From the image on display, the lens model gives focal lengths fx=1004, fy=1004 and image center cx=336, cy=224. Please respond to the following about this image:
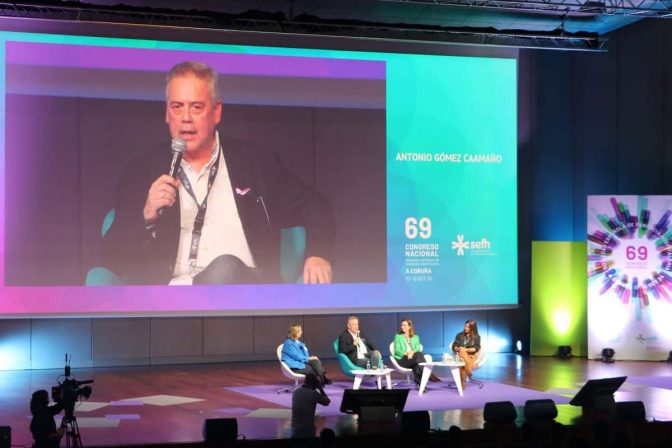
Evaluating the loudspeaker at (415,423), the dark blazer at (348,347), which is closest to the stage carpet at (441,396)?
the dark blazer at (348,347)

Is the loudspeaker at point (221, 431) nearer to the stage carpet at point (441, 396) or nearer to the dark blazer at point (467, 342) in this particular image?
the stage carpet at point (441, 396)

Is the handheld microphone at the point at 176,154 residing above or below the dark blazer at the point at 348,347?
above

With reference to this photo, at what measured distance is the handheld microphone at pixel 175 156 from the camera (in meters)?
12.9

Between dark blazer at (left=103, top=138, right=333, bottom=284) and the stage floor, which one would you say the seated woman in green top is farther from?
dark blazer at (left=103, top=138, right=333, bottom=284)

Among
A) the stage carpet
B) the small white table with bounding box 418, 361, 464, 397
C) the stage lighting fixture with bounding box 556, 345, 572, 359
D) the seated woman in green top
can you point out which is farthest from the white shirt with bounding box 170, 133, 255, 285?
the stage lighting fixture with bounding box 556, 345, 572, 359

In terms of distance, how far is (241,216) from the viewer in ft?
43.2

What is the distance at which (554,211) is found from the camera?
51.8ft

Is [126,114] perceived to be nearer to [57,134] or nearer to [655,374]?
[57,134]

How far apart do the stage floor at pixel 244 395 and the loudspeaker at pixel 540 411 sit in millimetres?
426

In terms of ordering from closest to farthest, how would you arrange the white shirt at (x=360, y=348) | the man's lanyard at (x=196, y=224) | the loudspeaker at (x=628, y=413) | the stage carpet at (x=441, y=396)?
the loudspeaker at (x=628, y=413), the stage carpet at (x=441, y=396), the white shirt at (x=360, y=348), the man's lanyard at (x=196, y=224)

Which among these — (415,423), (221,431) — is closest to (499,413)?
(415,423)

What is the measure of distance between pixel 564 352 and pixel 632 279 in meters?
1.47

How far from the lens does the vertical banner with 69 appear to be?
14172mm

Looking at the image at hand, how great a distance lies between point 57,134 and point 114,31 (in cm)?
153
